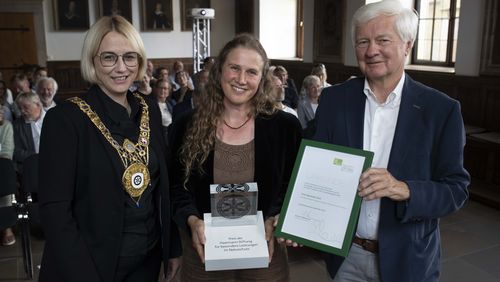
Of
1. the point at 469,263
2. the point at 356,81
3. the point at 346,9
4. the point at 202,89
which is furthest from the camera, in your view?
the point at 346,9

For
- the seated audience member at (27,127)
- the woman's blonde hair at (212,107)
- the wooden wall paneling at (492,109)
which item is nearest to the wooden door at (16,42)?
the seated audience member at (27,127)

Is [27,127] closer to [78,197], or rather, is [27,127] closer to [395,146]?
[78,197]

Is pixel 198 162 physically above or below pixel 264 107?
below

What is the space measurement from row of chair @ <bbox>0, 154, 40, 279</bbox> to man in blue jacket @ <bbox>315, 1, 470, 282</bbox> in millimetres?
2920

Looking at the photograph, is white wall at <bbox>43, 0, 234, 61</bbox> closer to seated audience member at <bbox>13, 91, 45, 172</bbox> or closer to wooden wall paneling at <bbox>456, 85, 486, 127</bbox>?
wooden wall paneling at <bbox>456, 85, 486, 127</bbox>

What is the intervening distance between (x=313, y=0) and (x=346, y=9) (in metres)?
1.56

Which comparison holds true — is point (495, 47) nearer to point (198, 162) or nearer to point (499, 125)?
point (499, 125)

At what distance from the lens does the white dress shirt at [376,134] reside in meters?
1.58

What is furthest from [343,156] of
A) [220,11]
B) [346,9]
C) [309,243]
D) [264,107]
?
[220,11]

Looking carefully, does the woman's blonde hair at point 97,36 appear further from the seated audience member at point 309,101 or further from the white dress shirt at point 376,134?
the seated audience member at point 309,101

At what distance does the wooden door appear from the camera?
1226 cm

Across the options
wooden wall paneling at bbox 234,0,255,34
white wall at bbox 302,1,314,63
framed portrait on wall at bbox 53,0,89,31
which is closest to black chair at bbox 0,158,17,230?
white wall at bbox 302,1,314,63

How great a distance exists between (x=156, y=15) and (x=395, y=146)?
43.9 feet

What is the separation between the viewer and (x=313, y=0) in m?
10.6
